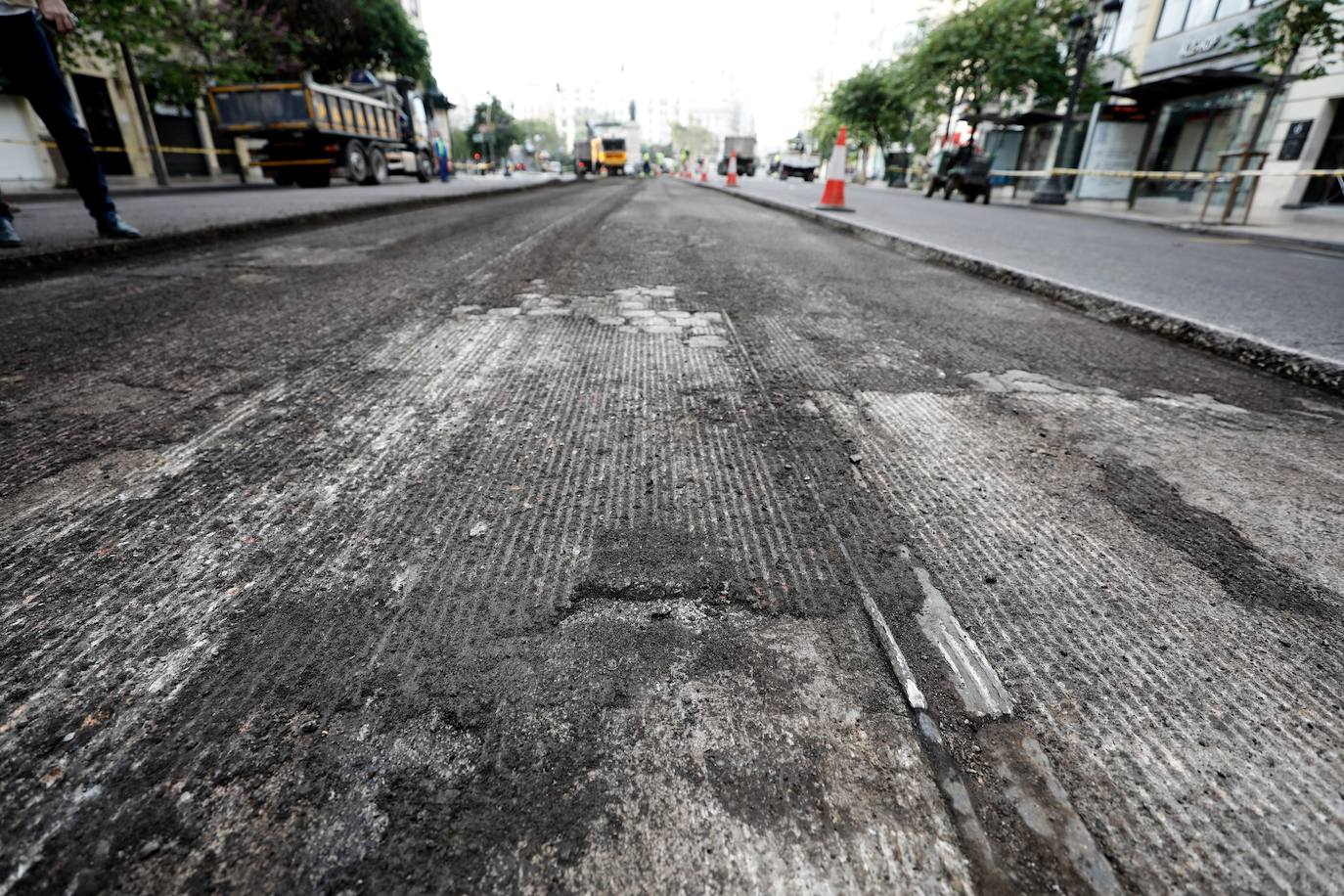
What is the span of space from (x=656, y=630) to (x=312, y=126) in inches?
673

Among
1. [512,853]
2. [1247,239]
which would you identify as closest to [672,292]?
[512,853]

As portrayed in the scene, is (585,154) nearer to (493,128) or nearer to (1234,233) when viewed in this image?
(493,128)

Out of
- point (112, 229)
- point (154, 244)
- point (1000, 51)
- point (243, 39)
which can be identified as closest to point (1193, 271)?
point (154, 244)

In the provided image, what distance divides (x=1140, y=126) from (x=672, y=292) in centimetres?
2490

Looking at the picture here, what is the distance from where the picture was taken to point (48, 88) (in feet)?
13.1

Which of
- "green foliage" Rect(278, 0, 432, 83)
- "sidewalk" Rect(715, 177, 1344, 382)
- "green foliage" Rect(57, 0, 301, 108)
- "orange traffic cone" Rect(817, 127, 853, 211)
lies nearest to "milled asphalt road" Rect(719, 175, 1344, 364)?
"sidewalk" Rect(715, 177, 1344, 382)

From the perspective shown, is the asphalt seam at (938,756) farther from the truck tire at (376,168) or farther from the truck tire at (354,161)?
the truck tire at (376,168)

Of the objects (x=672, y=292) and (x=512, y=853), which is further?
(x=672, y=292)

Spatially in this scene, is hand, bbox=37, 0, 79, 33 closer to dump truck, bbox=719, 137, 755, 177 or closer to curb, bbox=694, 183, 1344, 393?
curb, bbox=694, 183, 1344, 393

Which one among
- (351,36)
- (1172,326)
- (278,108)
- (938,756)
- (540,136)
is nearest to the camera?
(938,756)

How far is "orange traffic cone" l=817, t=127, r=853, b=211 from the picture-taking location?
9400 mm

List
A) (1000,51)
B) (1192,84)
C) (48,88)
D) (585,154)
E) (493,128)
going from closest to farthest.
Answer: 1. (48,88)
2. (1192,84)
3. (1000,51)
4. (585,154)
5. (493,128)

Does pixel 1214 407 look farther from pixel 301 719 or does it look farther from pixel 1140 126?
pixel 1140 126

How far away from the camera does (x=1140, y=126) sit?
67.7 ft
